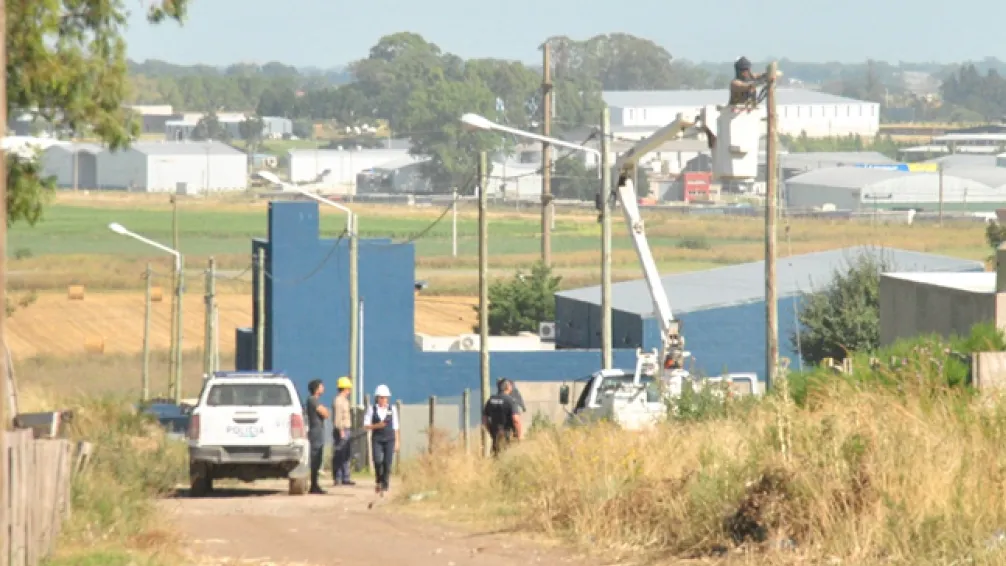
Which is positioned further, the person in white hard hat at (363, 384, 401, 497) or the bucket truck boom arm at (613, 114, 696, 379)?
the bucket truck boom arm at (613, 114, 696, 379)

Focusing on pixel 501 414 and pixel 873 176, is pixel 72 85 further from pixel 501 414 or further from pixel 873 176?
pixel 873 176

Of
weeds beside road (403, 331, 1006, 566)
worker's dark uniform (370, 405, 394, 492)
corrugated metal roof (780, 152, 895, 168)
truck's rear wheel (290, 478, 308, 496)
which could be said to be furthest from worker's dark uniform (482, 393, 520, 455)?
corrugated metal roof (780, 152, 895, 168)

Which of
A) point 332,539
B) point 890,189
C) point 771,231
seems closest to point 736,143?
point 771,231

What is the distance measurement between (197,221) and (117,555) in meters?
108

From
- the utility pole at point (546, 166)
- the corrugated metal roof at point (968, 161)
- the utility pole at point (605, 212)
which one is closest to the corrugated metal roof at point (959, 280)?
the utility pole at point (605, 212)

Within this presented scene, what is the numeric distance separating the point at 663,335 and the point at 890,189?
124 meters

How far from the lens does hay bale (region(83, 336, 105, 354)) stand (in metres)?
60.8

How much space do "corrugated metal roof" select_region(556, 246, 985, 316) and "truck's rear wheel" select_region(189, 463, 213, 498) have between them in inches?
1029

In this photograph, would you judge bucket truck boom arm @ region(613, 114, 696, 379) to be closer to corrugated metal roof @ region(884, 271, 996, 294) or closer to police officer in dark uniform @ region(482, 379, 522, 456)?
police officer in dark uniform @ region(482, 379, 522, 456)

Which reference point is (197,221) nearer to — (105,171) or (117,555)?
(105,171)

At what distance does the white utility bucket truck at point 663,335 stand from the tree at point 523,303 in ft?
99.6

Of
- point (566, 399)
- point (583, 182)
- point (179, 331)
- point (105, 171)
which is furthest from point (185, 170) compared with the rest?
point (566, 399)

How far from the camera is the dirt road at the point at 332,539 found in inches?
590

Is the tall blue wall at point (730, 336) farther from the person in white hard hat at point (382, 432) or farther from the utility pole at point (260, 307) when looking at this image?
the person in white hard hat at point (382, 432)
